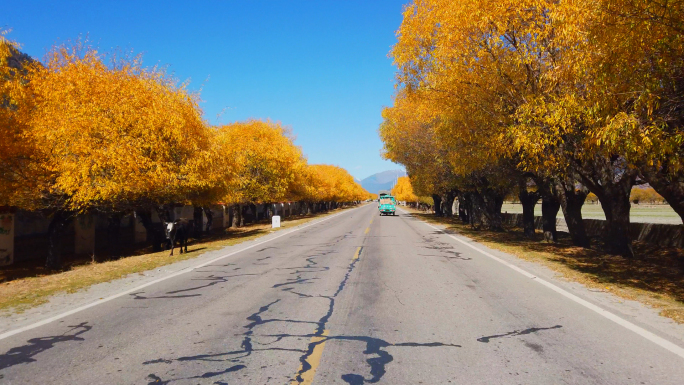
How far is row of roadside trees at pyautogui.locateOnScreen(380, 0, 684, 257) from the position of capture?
6594 millimetres

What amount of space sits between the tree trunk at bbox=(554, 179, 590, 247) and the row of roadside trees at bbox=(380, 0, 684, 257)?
0.16 feet

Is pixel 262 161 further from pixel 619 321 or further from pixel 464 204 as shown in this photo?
pixel 619 321

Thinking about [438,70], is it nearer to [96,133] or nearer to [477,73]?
[477,73]

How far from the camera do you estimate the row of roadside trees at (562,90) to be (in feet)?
21.6

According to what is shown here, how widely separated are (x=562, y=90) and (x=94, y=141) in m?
14.7

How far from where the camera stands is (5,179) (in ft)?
45.6

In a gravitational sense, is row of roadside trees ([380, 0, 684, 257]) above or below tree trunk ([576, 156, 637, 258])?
above

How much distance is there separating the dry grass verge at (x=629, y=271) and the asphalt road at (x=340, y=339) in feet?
4.07

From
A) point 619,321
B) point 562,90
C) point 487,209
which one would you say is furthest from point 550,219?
point 619,321

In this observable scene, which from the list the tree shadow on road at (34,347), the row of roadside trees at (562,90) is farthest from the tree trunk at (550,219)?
the tree shadow on road at (34,347)

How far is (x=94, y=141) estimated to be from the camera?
15.2m

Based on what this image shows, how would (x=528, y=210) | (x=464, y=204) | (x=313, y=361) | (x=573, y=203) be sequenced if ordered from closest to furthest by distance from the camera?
(x=313, y=361), (x=573, y=203), (x=528, y=210), (x=464, y=204)

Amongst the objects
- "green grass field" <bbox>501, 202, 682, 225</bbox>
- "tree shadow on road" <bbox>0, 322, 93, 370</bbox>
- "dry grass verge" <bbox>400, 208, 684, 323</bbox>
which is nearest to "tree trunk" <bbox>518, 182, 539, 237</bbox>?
"dry grass verge" <bbox>400, 208, 684, 323</bbox>

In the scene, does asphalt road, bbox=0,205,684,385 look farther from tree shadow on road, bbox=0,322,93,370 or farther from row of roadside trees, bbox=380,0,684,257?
row of roadside trees, bbox=380,0,684,257
